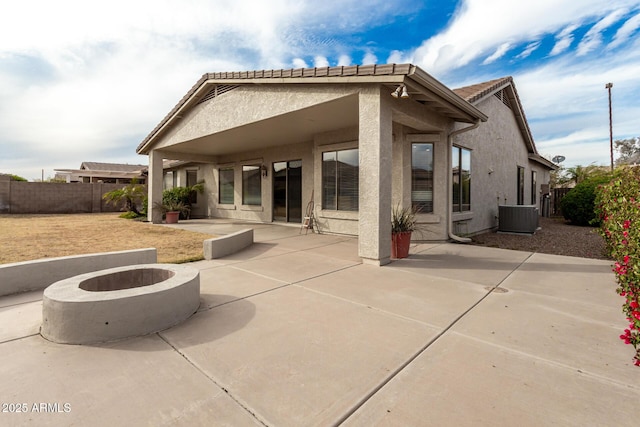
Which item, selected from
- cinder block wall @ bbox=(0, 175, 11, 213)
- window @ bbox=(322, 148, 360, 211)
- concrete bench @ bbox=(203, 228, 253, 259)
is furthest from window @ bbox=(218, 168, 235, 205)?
cinder block wall @ bbox=(0, 175, 11, 213)

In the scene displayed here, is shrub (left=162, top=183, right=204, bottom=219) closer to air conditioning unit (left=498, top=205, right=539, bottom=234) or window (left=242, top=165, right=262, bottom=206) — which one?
window (left=242, top=165, right=262, bottom=206)

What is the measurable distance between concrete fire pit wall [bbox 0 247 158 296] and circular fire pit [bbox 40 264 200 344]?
1.75 m

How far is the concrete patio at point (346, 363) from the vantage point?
1856 millimetres

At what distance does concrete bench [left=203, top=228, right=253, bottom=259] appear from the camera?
6383 mm

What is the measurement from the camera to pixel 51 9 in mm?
5387

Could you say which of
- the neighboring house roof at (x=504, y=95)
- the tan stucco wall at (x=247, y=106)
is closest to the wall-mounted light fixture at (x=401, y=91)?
the tan stucco wall at (x=247, y=106)

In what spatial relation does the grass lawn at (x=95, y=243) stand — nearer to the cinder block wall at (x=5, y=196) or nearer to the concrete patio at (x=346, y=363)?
the concrete patio at (x=346, y=363)

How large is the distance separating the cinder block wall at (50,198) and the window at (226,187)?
31.0 feet

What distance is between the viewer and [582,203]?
13180 mm

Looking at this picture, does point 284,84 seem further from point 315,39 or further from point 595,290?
point 595,290

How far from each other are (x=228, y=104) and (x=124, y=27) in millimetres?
3087

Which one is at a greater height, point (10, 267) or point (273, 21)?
point (273, 21)

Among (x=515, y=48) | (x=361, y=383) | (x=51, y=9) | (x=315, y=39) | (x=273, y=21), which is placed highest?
(x=515, y=48)

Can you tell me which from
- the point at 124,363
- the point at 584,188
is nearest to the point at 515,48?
the point at 584,188
